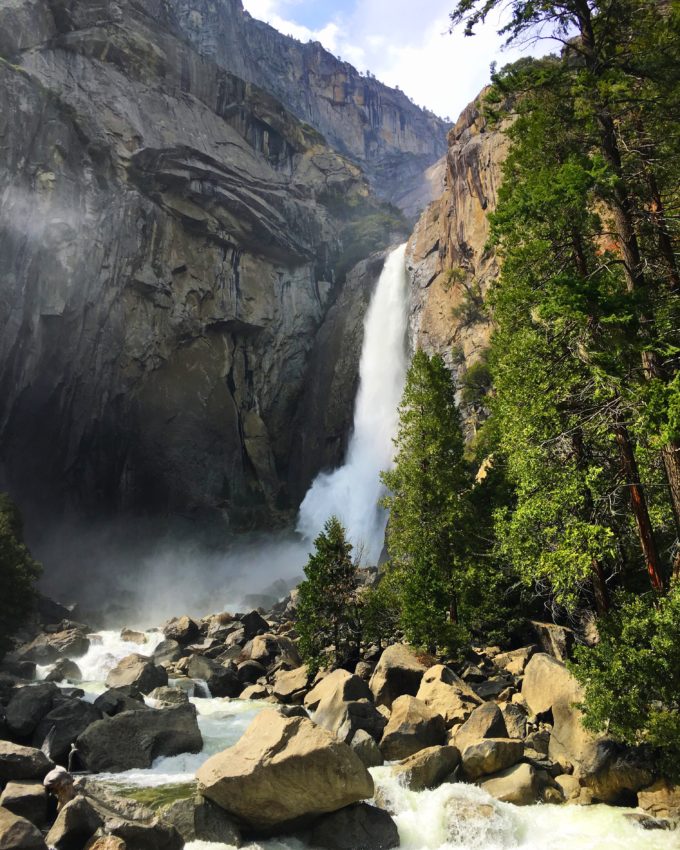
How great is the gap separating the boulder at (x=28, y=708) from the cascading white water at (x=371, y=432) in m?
28.4

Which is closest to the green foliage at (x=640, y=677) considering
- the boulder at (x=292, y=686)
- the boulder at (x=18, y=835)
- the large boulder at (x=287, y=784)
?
the large boulder at (x=287, y=784)

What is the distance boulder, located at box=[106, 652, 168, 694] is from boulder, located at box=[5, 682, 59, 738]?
4.83 meters

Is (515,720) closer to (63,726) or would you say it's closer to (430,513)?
(430,513)

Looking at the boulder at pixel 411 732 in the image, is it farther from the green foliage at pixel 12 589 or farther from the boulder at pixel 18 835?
the green foliage at pixel 12 589

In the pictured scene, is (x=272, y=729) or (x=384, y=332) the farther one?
(x=384, y=332)

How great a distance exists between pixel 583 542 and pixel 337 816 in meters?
6.26

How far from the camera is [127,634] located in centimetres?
3316

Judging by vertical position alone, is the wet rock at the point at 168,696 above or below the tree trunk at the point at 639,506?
below

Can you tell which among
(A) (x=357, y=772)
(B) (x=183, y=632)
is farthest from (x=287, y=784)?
(B) (x=183, y=632)

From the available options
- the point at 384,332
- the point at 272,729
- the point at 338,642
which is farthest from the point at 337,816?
the point at 384,332

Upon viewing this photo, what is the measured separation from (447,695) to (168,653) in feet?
58.7

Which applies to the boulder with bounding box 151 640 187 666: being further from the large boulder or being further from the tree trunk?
the tree trunk

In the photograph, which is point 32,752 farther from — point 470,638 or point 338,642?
point 470,638

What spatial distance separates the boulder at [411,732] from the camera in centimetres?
1227
